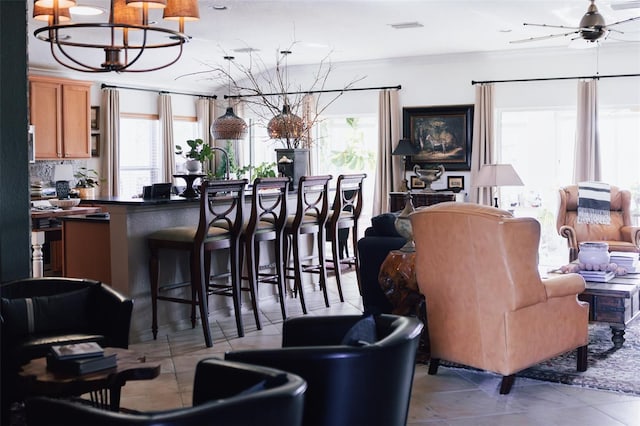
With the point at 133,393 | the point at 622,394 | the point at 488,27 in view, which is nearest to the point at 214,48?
the point at 488,27

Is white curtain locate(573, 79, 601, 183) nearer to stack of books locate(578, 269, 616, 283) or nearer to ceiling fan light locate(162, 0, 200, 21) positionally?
stack of books locate(578, 269, 616, 283)

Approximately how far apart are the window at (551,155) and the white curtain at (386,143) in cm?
148

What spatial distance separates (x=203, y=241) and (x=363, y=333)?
8.61 feet

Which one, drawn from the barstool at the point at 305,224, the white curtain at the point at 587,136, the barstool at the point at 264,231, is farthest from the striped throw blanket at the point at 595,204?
the barstool at the point at 264,231

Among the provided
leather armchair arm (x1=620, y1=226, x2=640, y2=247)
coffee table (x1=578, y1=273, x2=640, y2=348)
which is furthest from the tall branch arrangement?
coffee table (x1=578, y1=273, x2=640, y2=348)

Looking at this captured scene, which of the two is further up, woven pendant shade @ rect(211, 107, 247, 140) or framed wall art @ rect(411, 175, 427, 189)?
woven pendant shade @ rect(211, 107, 247, 140)

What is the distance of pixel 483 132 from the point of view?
10016 mm

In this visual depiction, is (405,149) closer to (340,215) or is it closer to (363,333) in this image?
(340,215)

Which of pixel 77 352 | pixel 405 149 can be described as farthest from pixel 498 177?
pixel 77 352

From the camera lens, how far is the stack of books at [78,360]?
2863 mm

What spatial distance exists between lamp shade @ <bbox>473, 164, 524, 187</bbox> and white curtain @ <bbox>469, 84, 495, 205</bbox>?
2230 millimetres

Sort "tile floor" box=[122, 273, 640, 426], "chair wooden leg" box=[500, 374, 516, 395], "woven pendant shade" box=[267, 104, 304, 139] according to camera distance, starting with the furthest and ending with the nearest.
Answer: "woven pendant shade" box=[267, 104, 304, 139]
"chair wooden leg" box=[500, 374, 516, 395]
"tile floor" box=[122, 273, 640, 426]

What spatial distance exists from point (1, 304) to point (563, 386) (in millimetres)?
3163

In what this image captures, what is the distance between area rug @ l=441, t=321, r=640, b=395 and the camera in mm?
4363
